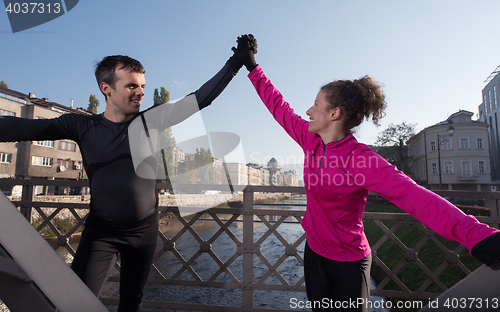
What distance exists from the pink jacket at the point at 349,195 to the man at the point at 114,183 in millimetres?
1080

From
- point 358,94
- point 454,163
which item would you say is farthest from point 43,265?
point 454,163

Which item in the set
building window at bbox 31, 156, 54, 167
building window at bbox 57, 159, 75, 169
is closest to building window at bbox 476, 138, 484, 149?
building window at bbox 57, 159, 75, 169

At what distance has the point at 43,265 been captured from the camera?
1.17 meters

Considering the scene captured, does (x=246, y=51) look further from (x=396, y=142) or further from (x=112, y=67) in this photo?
(x=396, y=142)

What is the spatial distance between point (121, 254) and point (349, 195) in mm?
1480

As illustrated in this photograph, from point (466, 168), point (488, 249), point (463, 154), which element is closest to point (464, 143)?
point (463, 154)

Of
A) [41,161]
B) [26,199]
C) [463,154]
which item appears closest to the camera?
[26,199]

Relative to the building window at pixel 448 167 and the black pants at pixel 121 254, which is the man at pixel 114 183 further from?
the building window at pixel 448 167

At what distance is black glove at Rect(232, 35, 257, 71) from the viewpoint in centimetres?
225

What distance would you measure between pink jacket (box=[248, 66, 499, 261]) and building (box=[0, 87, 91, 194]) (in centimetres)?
3537

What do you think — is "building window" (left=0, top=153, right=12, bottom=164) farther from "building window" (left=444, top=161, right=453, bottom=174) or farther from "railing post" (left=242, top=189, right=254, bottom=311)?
"building window" (left=444, top=161, right=453, bottom=174)

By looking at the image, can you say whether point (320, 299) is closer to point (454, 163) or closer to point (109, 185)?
point (109, 185)

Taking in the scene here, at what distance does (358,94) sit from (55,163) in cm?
4003

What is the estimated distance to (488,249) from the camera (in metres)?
1.06
